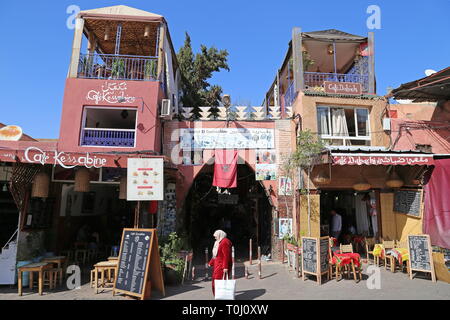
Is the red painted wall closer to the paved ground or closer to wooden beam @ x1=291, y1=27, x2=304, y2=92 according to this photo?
the paved ground

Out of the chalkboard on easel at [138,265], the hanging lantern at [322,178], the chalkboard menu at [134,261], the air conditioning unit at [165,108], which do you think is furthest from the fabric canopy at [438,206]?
the air conditioning unit at [165,108]

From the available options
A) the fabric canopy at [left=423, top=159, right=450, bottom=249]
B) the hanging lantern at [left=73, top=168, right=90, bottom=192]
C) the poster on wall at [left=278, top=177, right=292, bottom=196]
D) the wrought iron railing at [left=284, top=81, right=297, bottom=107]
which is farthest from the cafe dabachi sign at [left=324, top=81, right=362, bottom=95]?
the hanging lantern at [left=73, top=168, right=90, bottom=192]

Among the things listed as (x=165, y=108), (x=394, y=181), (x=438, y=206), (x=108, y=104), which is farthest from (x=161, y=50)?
(x=438, y=206)

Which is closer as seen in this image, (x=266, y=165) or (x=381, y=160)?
(x=381, y=160)

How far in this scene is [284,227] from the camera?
440 inches

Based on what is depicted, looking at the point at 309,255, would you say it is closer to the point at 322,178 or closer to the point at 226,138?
the point at 322,178

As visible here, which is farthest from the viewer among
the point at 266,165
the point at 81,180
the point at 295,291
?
the point at 266,165

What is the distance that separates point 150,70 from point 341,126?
28.3 ft

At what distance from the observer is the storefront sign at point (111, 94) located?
10.8 metres

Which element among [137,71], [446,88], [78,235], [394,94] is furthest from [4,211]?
[446,88]

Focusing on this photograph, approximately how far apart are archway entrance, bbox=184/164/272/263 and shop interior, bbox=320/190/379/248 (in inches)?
126

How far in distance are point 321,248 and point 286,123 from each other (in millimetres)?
5792

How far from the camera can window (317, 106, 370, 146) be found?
1192 cm

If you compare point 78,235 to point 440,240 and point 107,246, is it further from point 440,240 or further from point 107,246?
point 440,240
